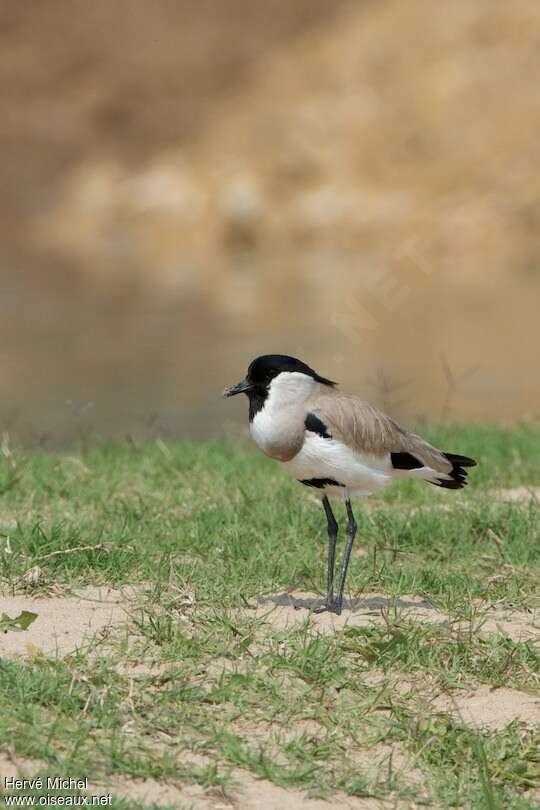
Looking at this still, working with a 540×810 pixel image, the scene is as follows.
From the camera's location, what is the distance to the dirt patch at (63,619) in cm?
367

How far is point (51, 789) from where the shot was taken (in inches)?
114

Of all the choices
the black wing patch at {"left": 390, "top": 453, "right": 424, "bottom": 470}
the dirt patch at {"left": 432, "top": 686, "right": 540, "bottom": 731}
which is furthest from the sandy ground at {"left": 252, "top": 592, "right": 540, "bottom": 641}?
the black wing patch at {"left": 390, "top": 453, "right": 424, "bottom": 470}

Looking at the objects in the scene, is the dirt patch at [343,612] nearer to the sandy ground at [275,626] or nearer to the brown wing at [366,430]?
the sandy ground at [275,626]

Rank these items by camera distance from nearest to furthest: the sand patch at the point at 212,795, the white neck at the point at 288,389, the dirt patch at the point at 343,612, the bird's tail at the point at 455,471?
the sand patch at the point at 212,795, the dirt patch at the point at 343,612, the white neck at the point at 288,389, the bird's tail at the point at 455,471

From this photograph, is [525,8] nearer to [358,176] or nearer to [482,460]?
[358,176]

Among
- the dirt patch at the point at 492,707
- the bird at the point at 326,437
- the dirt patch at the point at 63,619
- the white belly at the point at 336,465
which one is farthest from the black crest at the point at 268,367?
the dirt patch at the point at 492,707

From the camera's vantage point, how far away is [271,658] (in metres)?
3.66

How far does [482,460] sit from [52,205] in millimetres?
16666

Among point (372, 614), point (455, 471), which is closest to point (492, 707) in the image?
point (372, 614)

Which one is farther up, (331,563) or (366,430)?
(366,430)

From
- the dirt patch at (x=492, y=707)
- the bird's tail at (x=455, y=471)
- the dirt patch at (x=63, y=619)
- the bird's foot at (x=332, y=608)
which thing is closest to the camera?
the dirt patch at (x=492, y=707)

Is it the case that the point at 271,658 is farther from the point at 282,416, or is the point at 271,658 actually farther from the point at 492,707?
the point at 282,416

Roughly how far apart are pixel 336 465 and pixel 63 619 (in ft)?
3.62

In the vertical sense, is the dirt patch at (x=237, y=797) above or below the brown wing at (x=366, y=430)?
below
